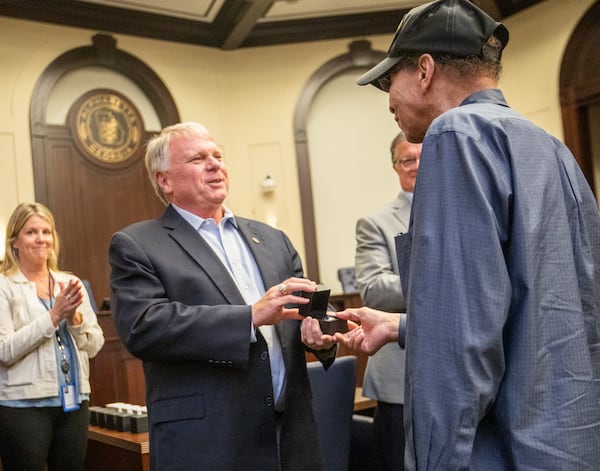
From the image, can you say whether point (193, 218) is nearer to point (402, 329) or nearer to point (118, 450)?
point (402, 329)

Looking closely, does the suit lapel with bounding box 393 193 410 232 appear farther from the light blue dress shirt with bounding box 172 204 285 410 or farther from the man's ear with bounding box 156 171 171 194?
the man's ear with bounding box 156 171 171 194

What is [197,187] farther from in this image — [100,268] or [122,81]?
[122,81]

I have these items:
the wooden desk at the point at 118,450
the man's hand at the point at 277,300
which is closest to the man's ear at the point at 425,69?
the man's hand at the point at 277,300

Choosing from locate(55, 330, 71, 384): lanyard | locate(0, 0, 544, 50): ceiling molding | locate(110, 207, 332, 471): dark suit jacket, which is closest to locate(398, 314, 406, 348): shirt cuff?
locate(110, 207, 332, 471): dark suit jacket

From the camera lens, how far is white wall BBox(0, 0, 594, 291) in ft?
25.3

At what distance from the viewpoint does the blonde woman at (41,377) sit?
3205 mm

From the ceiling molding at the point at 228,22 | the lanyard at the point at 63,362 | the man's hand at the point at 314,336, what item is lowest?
the lanyard at the point at 63,362

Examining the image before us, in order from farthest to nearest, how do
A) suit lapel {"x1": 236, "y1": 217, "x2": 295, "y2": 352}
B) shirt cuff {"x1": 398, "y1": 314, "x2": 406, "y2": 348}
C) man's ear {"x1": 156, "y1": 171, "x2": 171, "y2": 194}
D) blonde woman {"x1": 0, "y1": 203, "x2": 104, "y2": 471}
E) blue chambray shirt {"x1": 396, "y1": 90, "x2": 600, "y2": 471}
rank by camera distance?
blonde woman {"x1": 0, "y1": 203, "x2": 104, "y2": 471} < man's ear {"x1": 156, "y1": 171, "x2": 171, "y2": 194} < suit lapel {"x1": 236, "y1": 217, "x2": 295, "y2": 352} < shirt cuff {"x1": 398, "y1": 314, "x2": 406, "y2": 348} < blue chambray shirt {"x1": 396, "y1": 90, "x2": 600, "y2": 471}

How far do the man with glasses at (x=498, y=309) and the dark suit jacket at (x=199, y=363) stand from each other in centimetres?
88

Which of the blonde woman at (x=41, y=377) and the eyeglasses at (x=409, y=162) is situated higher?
the eyeglasses at (x=409, y=162)

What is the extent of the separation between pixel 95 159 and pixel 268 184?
1.90 metres

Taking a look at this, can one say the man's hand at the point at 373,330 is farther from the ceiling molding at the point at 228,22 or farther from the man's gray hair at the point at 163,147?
the ceiling molding at the point at 228,22

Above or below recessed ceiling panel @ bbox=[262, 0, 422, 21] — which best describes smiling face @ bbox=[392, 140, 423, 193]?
below

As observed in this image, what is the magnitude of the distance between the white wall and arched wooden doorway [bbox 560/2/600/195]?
0.13m
